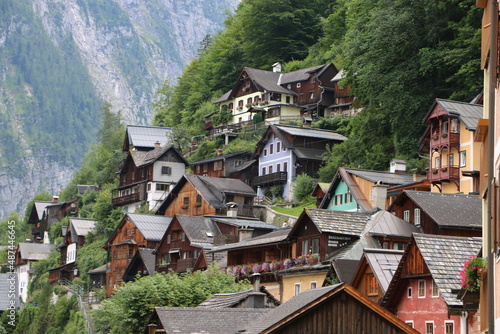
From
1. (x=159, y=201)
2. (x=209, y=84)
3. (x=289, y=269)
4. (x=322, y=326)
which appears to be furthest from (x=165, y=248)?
(x=209, y=84)

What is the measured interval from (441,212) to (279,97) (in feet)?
221

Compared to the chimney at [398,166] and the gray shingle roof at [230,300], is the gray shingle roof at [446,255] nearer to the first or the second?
the gray shingle roof at [230,300]

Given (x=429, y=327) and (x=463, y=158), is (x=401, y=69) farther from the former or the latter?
(x=429, y=327)

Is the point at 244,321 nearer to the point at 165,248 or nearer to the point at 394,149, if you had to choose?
the point at 165,248

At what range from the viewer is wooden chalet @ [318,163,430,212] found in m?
60.3

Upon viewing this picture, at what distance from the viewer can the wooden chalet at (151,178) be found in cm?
10319

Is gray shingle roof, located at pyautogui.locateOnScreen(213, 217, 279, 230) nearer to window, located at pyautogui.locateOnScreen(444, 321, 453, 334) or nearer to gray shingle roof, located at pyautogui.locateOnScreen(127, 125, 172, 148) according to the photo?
window, located at pyautogui.locateOnScreen(444, 321, 453, 334)

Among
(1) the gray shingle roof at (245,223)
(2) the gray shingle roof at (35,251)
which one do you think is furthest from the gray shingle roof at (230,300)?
(2) the gray shingle roof at (35,251)

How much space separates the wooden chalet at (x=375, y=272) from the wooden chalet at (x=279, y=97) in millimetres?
65525

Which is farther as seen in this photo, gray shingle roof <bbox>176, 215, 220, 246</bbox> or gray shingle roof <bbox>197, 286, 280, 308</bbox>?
gray shingle roof <bbox>176, 215, 220, 246</bbox>

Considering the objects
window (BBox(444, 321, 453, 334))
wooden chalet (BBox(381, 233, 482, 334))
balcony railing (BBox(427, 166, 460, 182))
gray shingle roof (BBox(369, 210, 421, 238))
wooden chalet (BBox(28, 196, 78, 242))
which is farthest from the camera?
wooden chalet (BBox(28, 196, 78, 242))

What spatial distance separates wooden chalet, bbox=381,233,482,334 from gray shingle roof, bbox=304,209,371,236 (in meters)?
12.8

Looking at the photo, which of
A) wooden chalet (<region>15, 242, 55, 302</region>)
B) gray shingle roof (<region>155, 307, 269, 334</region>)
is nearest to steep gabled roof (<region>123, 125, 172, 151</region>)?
wooden chalet (<region>15, 242, 55, 302</region>)

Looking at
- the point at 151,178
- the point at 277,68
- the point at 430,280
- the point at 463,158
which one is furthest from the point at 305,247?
the point at 277,68
